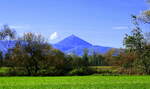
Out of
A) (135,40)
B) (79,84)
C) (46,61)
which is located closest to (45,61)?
(46,61)

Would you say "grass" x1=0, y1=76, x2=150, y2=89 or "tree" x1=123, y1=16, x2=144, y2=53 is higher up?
"tree" x1=123, y1=16, x2=144, y2=53

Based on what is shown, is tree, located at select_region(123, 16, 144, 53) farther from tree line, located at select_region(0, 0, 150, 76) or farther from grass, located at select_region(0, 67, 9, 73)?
grass, located at select_region(0, 67, 9, 73)

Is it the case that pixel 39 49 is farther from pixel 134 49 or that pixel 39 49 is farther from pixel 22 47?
pixel 134 49

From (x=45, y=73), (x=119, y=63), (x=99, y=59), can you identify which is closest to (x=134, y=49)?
(x=119, y=63)

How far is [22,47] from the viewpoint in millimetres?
59438

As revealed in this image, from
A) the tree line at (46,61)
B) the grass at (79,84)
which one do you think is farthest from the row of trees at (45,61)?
the grass at (79,84)

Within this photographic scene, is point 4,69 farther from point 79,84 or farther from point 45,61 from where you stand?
point 79,84

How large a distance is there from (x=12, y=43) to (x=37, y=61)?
26.6ft

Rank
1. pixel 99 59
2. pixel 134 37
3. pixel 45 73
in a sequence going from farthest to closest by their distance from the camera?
1. pixel 99 59
2. pixel 45 73
3. pixel 134 37

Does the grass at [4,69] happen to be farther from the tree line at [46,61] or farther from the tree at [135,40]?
the tree at [135,40]

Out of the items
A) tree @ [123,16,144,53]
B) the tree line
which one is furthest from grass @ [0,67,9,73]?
tree @ [123,16,144,53]

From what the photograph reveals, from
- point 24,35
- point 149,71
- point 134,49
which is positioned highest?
point 24,35

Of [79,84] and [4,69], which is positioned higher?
[4,69]

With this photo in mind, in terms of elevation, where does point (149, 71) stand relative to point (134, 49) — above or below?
below
